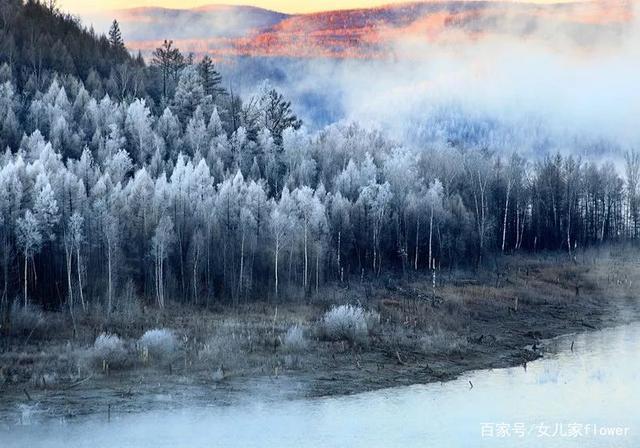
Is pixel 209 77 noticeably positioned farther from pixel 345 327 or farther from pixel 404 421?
pixel 404 421

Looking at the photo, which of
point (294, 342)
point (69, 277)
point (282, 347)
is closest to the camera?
point (282, 347)

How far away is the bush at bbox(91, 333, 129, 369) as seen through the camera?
38.0m

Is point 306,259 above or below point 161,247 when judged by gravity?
below

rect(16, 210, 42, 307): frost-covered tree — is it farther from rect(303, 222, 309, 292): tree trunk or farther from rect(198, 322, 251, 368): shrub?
rect(303, 222, 309, 292): tree trunk

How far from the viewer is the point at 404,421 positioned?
31.4 metres

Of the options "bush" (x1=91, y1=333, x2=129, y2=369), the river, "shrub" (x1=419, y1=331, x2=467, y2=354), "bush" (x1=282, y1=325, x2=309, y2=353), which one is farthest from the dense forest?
the river

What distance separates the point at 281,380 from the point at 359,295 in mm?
25807

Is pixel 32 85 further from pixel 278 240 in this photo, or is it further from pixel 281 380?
pixel 281 380

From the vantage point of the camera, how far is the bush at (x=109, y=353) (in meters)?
38.0

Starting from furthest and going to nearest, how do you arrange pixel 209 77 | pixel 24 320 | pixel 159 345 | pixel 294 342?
1. pixel 209 77
2. pixel 24 320
3. pixel 294 342
4. pixel 159 345

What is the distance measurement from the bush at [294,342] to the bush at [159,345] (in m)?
5.64

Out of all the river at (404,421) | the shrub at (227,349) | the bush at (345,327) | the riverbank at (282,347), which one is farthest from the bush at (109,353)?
the bush at (345,327)

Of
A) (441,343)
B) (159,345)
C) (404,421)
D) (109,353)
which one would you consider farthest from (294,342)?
(404,421)

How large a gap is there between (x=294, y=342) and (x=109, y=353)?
950 centimetres
